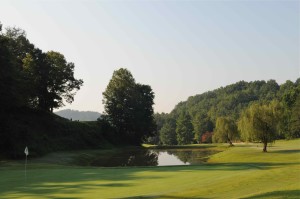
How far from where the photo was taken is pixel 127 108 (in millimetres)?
89875

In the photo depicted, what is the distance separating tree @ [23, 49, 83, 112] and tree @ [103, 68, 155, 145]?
48.4ft

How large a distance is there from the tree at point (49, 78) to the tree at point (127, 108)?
1477 centimetres

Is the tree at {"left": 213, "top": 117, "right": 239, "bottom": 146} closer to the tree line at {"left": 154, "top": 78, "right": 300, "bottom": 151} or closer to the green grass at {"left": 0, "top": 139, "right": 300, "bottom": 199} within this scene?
the tree line at {"left": 154, "top": 78, "right": 300, "bottom": 151}

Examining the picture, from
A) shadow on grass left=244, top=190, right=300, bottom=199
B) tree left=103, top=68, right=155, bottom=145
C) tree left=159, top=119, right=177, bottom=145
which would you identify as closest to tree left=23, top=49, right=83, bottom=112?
tree left=103, top=68, right=155, bottom=145

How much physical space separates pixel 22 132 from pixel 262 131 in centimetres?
3414

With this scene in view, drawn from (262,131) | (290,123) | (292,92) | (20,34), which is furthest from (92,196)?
(292,92)

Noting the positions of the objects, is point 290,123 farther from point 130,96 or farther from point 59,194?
point 59,194

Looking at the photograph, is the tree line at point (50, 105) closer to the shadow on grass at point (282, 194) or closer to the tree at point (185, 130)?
the shadow on grass at point (282, 194)

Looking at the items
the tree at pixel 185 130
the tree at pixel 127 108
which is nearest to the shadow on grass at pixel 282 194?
the tree at pixel 127 108

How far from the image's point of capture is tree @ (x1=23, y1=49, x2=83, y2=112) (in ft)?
220

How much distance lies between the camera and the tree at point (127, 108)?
8938 cm

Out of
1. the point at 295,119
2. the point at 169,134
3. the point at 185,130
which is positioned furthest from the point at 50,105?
the point at 169,134

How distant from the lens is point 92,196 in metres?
16.5

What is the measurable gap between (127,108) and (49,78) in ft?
85.1
